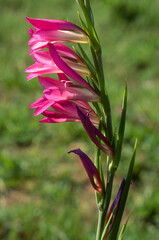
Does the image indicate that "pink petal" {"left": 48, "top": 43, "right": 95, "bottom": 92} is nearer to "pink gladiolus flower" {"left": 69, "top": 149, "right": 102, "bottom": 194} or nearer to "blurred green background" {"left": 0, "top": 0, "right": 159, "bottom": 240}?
"pink gladiolus flower" {"left": 69, "top": 149, "right": 102, "bottom": 194}

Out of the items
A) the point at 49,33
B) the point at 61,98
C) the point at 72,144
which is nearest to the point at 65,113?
the point at 61,98

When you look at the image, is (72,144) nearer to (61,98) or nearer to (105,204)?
(105,204)

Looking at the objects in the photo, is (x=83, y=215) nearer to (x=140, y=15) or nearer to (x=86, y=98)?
(x=86, y=98)

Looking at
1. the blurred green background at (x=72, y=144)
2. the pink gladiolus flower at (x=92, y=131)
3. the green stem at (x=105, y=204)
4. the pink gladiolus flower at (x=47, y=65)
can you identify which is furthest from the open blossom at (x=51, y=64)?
the blurred green background at (x=72, y=144)

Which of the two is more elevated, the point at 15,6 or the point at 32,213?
the point at 15,6

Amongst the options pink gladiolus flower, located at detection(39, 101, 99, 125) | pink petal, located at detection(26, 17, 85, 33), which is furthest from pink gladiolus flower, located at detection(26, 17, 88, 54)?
pink gladiolus flower, located at detection(39, 101, 99, 125)

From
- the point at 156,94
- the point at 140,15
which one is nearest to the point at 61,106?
the point at 156,94
